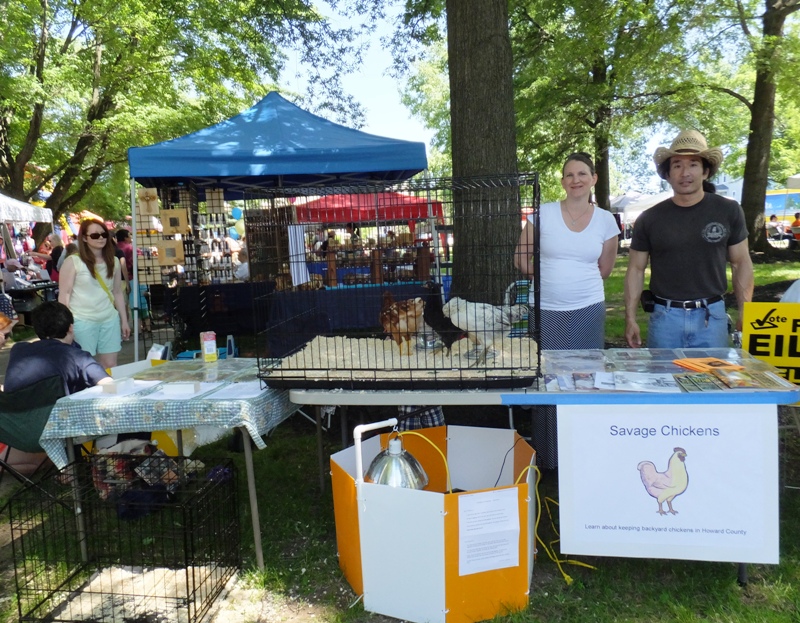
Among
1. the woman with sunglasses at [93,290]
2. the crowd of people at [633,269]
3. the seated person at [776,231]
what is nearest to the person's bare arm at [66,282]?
the woman with sunglasses at [93,290]

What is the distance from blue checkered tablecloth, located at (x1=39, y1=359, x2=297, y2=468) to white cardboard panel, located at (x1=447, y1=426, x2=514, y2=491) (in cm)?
87

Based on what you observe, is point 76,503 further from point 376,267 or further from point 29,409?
point 376,267

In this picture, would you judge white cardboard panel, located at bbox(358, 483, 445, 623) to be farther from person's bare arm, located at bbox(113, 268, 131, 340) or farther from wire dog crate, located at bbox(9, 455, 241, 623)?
person's bare arm, located at bbox(113, 268, 131, 340)

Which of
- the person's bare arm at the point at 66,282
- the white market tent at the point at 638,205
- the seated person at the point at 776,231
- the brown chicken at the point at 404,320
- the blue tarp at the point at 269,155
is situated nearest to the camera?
the brown chicken at the point at 404,320

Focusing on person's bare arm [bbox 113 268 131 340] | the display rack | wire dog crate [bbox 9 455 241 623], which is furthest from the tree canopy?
wire dog crate [bbox 9 455 241 623]

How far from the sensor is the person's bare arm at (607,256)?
123 inches

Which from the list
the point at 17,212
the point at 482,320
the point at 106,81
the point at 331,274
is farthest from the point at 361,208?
the point at 106,81

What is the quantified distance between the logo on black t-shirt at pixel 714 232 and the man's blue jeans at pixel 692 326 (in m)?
0.35

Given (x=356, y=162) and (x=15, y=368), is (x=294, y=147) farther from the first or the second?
(x=15, y=368)

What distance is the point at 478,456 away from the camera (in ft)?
9.62

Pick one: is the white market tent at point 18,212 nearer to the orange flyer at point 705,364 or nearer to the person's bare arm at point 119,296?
the person's bare arm at point 119,296

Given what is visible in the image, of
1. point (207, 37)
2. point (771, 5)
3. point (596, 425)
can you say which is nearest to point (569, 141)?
point (771, 5)

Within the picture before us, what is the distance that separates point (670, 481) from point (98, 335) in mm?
3976

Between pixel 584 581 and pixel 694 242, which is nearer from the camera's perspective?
pixel 584 581
